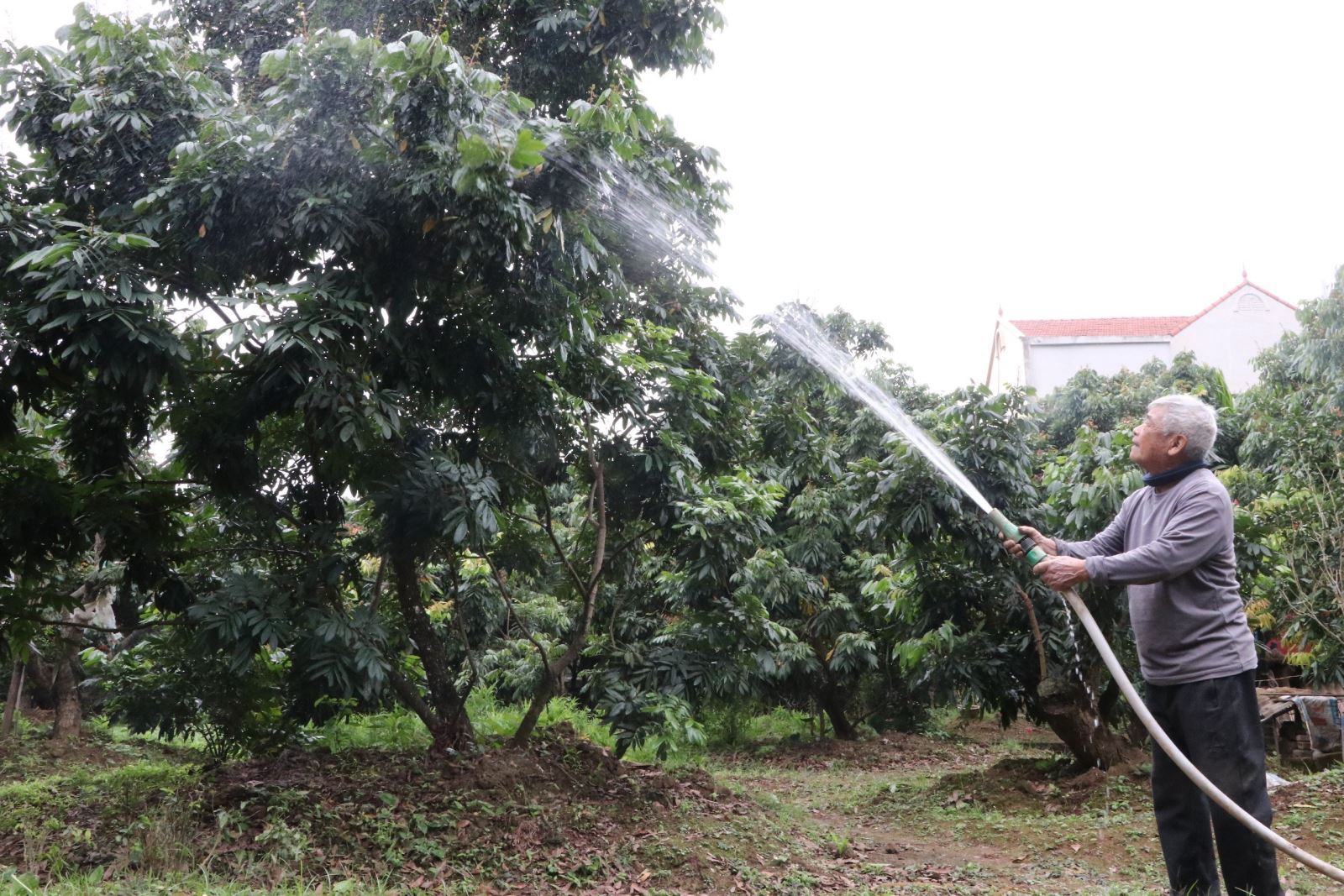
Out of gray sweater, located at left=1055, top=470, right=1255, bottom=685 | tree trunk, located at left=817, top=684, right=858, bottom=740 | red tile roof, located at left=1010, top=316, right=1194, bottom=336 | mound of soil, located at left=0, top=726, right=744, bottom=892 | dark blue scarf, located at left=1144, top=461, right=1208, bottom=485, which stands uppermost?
red tile roof, located at left=1010, top=316, right=1194, bottom=336

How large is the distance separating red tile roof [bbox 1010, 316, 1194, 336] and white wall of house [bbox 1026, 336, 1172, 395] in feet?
2.74

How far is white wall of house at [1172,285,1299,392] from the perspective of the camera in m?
25.3

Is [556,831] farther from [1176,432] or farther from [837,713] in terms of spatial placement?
[837,713]

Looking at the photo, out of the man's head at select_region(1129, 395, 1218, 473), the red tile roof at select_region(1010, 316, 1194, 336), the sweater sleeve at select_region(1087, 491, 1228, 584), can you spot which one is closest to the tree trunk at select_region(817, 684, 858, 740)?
the man's head at select_region(1129, 395, 1218, 473)

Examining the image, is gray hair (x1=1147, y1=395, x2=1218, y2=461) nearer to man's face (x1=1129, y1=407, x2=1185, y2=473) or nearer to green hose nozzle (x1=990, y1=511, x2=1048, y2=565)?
man's face (x1=1129, y1=407, x2=1185, y2=473)

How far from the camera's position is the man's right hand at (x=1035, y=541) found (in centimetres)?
378

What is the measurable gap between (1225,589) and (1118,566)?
424 millimetres

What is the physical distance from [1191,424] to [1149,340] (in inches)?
911

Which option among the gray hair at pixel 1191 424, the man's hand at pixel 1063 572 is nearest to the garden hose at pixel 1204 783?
the man's hand at pixel 1063 572

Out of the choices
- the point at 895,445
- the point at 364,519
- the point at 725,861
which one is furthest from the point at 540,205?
the point at 895,445

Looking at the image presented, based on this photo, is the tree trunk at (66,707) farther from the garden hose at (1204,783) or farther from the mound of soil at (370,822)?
the garden hose at (1204,783)

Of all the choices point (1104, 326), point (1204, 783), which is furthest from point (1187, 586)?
point (1104, 326)

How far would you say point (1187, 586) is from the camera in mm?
3482

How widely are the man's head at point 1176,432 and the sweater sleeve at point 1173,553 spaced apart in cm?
24
